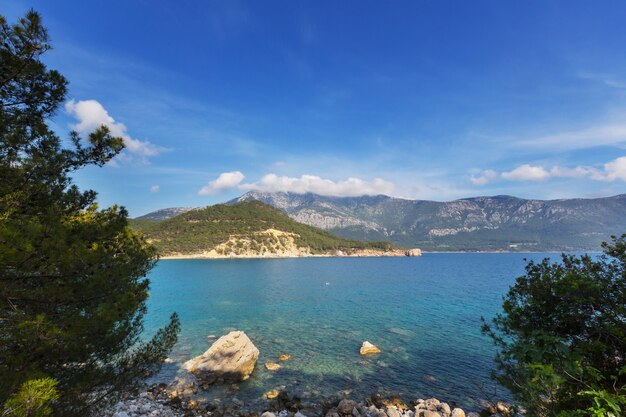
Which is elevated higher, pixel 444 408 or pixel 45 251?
pixel 45 251

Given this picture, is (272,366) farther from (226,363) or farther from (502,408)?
(502,408)

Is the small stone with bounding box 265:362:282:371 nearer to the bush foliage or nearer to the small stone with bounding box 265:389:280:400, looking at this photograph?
the small stone with bounding box 265:389:280:400

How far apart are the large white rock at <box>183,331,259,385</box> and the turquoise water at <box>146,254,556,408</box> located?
948 mm

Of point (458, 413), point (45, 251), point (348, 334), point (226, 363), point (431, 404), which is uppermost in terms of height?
point (45, 251)

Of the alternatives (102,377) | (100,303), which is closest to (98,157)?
Result: (100,303)

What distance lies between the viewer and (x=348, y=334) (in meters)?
36.0

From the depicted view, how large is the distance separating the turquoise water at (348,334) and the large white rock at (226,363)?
948 mm

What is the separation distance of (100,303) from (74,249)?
2204 millimetres

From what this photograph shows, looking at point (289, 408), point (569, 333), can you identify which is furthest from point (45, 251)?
point (289, 408)

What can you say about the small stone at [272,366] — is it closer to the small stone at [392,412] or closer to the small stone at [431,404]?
the small stone at [392,412]

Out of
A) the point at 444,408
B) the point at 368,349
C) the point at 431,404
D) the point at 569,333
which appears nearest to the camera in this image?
the point at 569,333

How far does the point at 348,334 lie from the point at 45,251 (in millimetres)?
33922

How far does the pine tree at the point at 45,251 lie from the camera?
272 inches

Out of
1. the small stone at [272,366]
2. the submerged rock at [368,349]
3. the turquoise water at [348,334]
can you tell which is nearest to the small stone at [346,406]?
the turquoise water at [348,334]
